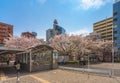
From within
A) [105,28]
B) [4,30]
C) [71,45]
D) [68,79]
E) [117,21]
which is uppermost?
[117,21]

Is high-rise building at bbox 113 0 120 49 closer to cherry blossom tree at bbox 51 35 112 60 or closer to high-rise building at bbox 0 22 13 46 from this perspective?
cherry blossom tree at bbox 51 35 112 60

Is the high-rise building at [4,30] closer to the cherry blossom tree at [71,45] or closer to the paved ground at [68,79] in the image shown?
the cherry blossom tree at [71,45]

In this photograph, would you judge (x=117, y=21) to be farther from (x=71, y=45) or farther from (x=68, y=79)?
(x=68, y=79)

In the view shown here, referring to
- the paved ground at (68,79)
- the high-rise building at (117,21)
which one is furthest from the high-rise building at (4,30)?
the paved ground at (68,79)

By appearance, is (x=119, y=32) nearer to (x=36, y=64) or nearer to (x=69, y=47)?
(x=69, y=47)

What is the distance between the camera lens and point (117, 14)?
56781 mm

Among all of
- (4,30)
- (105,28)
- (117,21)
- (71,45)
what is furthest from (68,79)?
(105,28)

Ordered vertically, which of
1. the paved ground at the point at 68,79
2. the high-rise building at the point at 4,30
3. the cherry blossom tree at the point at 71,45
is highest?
the high-rise building at the point at 4,30

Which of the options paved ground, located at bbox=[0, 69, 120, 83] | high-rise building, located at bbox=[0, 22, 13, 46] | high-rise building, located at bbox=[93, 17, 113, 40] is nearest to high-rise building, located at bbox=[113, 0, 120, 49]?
high-rise building, located at bbox=[93, 17, 113, 40]

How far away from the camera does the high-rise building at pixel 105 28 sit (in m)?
73.2

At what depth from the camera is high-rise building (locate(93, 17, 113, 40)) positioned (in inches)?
2881

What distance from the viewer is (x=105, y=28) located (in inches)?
3036

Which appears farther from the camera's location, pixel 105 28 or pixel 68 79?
pixel 105 28

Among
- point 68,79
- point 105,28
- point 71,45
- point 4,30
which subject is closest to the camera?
point 68,79
